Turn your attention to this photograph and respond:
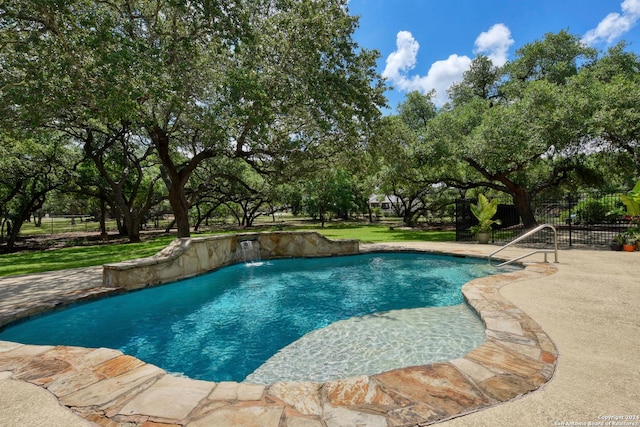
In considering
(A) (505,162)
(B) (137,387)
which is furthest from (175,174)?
(A) (505,162)

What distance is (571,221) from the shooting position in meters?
19.5

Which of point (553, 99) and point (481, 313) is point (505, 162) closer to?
point (553, 99)

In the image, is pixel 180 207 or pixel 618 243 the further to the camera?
pixel 180 207

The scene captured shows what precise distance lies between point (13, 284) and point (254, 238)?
7256 millimetres

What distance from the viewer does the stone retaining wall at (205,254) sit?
301 inches

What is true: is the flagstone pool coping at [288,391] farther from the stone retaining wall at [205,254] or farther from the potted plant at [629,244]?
the potted plant at [629,244]

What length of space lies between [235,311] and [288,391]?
4405 millimetres

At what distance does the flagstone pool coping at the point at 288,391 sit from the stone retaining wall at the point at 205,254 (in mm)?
3995

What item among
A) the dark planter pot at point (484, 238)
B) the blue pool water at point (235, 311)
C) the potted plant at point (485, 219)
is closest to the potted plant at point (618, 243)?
the potted plant at point (485, 219)

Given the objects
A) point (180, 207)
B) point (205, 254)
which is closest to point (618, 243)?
point (205, 254)

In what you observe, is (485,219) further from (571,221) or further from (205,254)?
(205,254)

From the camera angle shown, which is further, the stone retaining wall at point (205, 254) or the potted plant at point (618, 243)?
the potted plant at point (618, 243)

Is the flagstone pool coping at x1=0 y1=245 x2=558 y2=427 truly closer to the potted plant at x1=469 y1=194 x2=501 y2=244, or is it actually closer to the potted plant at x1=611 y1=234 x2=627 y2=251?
the potted plant at x1=611 y1=234 x2=627 y2=251

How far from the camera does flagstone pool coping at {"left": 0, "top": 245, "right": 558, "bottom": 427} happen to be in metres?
2.41
